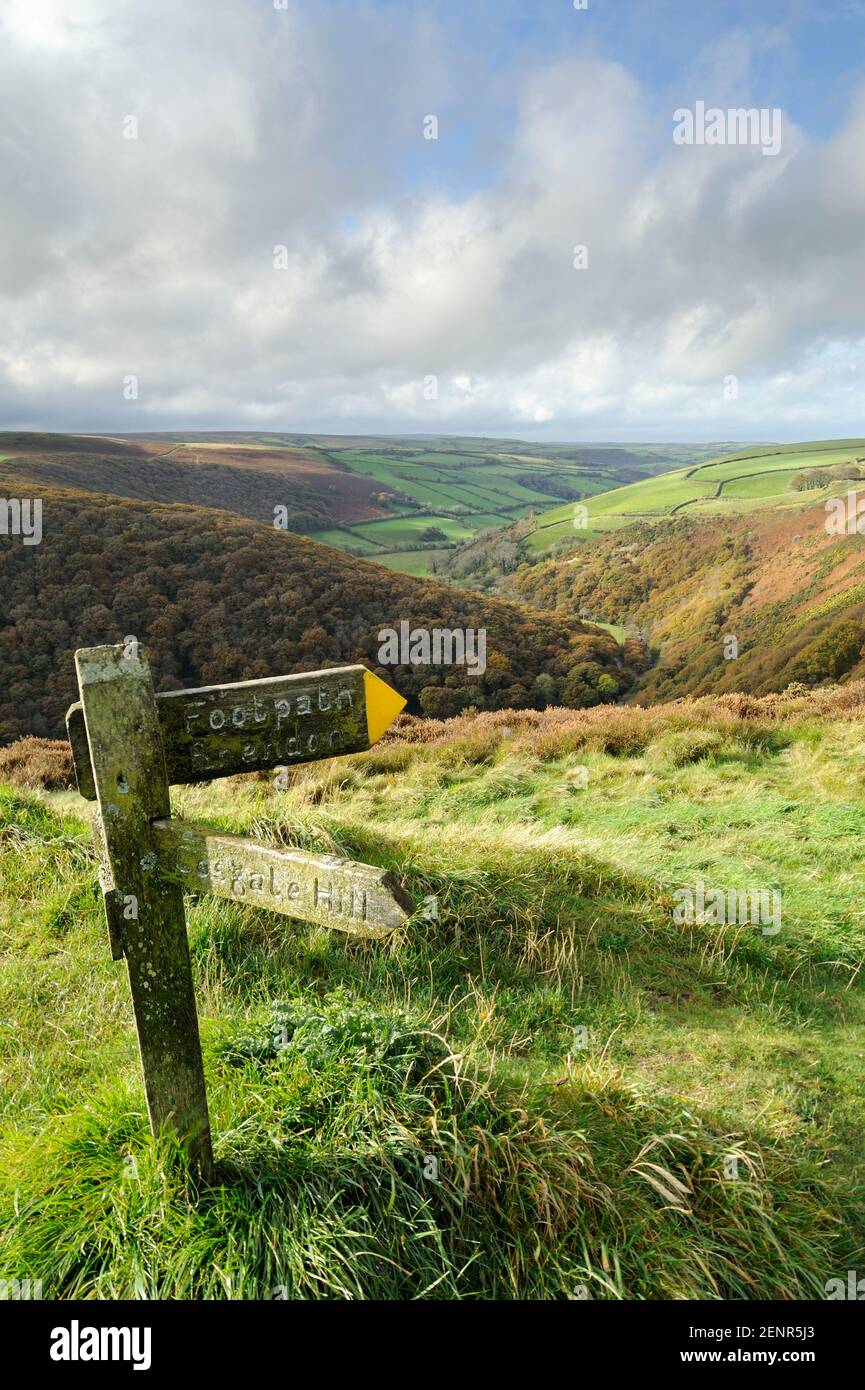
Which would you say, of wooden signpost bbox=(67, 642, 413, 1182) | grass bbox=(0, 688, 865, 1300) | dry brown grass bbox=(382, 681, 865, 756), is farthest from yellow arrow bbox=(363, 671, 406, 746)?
dry brown grass bbox=(382, 681, 865, 756)

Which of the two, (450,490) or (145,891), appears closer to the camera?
(145,891)

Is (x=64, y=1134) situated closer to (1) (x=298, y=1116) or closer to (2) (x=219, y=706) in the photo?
(1) (x=298, y=1116)

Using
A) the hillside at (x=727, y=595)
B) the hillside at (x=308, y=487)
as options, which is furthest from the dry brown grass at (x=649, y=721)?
the hillside at (x=308, y=487)

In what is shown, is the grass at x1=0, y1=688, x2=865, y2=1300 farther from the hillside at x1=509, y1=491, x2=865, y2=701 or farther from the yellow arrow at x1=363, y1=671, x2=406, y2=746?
the hillside at x1=509, y1=491, x2=865, y2=701

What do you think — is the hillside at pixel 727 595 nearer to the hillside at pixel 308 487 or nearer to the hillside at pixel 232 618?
the hillside at pixel 232 618

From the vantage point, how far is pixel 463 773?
401 inches

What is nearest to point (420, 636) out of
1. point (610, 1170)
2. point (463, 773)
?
point (463, 773)

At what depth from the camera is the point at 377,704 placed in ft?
8.11

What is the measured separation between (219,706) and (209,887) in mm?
589

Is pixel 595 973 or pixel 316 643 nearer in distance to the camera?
pixel 595 973

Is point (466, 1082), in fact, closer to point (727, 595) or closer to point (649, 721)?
point (649, 721)

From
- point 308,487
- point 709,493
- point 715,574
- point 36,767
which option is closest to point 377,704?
point 36,767

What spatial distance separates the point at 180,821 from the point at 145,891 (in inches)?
11.1

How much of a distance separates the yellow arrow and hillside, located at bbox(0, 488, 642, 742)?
1898 cm
